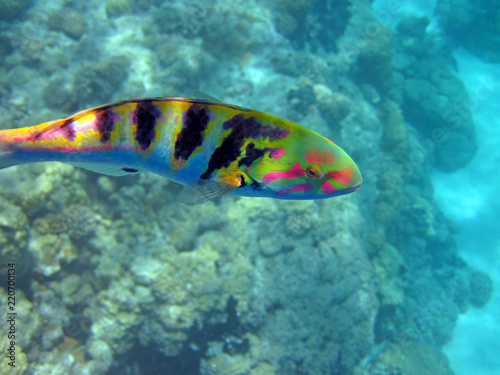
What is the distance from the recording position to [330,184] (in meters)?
1.24

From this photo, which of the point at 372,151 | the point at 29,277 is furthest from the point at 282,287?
the point at 372,151

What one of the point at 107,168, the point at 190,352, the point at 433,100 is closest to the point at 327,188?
the point at 107,168

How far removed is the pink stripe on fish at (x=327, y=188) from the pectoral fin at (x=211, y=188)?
388 millimetres

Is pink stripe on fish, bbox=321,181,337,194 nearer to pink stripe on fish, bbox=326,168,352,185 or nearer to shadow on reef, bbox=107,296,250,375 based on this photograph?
pink stripe on fish, bbox=326,168,352,185

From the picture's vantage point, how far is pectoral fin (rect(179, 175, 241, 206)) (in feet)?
4.01

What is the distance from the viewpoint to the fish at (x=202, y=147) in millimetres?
1222

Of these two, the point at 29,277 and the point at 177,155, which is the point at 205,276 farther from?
the point at 177,155

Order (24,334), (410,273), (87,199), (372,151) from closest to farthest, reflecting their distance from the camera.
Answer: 1. (24,334)
2. (87,199)
3. (372,151)
4. (410,273)

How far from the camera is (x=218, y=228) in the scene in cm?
581

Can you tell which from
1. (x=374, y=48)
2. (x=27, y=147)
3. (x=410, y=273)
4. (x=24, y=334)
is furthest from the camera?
(x=410, y=273)

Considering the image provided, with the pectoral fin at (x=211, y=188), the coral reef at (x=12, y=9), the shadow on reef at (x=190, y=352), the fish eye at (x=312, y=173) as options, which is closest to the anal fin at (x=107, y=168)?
the pectoral fin at (x=211, y=188)

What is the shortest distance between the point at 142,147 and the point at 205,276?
14.4 ft

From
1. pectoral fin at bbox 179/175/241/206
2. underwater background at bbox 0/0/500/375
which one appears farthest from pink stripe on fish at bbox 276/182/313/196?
underwater background at bbox 0/0/500/375

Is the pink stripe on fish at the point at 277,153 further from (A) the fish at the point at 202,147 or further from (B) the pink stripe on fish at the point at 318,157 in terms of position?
(B) the pink stripe on fish at the point at 318,157
